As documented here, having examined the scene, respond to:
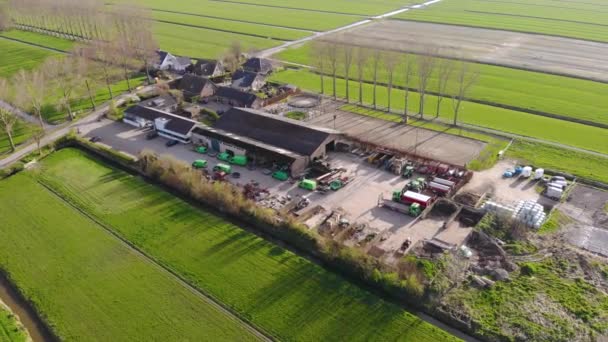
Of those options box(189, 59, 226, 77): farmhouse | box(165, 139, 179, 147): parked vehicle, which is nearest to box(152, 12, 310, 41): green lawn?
box(189, 59, 226, 77): farmhouse

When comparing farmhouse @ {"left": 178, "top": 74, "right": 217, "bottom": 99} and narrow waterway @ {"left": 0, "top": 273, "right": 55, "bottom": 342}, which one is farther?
farmhouse @ {"left": 178, "top": 74, "right": 217, "bottom": 99}

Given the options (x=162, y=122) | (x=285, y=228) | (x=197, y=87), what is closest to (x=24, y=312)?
(x=285, y=228)

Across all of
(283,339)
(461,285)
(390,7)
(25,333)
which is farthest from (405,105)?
(390,7)

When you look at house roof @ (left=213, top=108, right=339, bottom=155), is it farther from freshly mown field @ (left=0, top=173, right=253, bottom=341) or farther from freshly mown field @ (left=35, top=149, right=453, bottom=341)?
freshly mown field @ (left=0, top=173, right=253, bottom=341)

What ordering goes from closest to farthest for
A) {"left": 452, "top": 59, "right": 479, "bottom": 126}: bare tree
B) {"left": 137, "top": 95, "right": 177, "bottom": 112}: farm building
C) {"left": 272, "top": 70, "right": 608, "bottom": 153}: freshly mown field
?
{"left": 272, "top": 70, "right": 608, "bottom": 153}: freshly mown field, {"left": 452, "top": 59, "right": 479, "bottom": 126}: bare tree, {"left": 137, "top": 95, "right": 177, "bottom": 112}: farm building

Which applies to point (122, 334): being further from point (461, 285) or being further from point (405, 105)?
point (405, 105)

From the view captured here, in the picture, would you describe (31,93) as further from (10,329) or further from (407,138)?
(407,138)

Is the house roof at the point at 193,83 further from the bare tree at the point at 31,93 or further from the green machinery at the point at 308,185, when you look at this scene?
the green machinery at the point at 308,185

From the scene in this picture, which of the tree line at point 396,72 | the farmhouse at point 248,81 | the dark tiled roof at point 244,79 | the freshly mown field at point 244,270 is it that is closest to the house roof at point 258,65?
the farmhouse at point 248,81

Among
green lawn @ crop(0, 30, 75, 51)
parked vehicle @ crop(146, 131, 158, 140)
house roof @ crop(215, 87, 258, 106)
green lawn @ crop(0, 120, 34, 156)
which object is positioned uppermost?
green lawn @ crop(0, 30, 75, 51)
